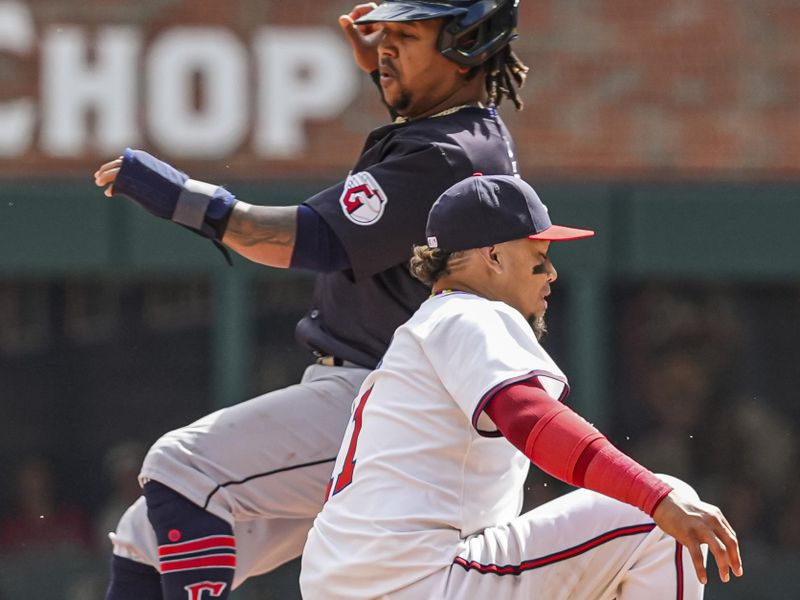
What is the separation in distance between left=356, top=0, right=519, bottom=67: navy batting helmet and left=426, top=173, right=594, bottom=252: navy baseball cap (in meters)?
0.73

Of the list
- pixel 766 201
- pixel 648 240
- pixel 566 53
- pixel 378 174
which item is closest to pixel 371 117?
pixel 566 53

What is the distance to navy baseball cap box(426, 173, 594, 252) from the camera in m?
3.40

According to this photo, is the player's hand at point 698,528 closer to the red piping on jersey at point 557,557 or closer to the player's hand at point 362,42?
the red piping on jersey at point 557,557

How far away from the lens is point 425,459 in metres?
3.26

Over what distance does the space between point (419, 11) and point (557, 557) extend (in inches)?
60.8

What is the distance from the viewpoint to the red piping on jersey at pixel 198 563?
3.77 m

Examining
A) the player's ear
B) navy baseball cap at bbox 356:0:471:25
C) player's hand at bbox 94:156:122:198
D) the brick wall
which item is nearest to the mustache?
navy baseball cap at bbox 356:0:471:25

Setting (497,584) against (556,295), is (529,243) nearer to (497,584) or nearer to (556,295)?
(497,584)

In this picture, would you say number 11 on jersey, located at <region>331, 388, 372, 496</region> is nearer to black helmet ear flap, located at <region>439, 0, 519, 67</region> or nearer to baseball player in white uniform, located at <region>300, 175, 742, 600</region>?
baseball player in white uniform, located at <region>300, 175, 742, 600</region>

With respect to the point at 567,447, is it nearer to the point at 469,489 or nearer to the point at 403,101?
the point at 469,489

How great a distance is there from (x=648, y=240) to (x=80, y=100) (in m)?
3.78

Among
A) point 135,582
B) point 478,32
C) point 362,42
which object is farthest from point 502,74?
point 135,582

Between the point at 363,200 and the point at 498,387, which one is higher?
the point at 363,200

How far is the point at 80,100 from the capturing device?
10.2 m
